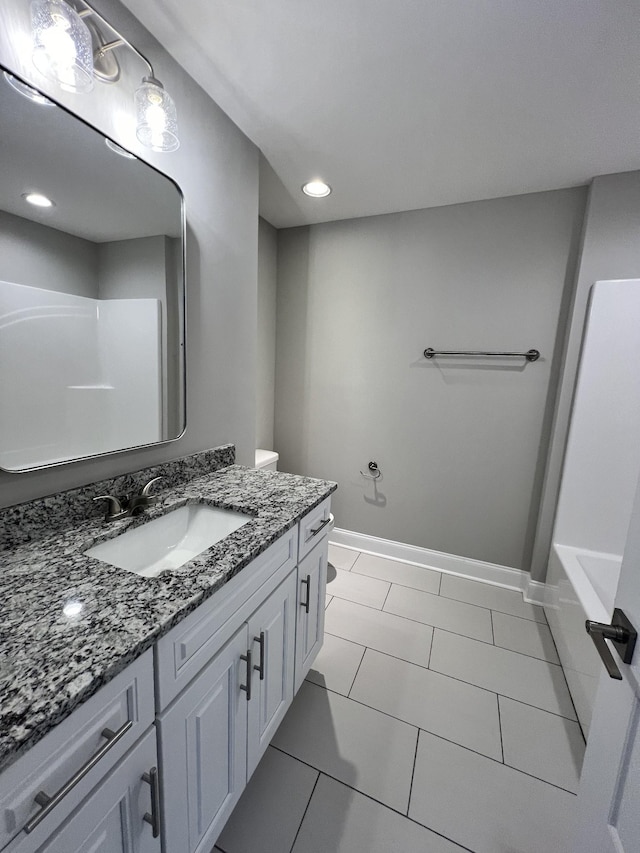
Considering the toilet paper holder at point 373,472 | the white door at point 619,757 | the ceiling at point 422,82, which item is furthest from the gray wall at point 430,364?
the white door at point 619,757

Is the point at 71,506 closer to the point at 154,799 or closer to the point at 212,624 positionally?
the point at 212,624

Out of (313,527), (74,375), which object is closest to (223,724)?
(313,527)

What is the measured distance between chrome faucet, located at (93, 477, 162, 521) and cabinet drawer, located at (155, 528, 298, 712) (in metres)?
0.42

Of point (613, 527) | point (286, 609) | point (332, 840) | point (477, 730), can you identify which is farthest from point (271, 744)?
point (613, 527)

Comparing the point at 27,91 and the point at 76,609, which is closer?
the point at 76,609

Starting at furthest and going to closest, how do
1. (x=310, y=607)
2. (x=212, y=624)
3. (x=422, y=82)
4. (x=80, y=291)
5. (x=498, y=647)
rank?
(x=498, y=647) → (x=310, y=607) → (x=422, y=82) → (x=80, y=291) → (x=212, y=624)

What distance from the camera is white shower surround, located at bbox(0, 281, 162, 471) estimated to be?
90 cm

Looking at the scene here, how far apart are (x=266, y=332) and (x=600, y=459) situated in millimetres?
2144

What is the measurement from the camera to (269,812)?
3.68 feet

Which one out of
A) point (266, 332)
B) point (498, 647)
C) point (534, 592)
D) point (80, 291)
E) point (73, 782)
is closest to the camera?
point (73, 782)

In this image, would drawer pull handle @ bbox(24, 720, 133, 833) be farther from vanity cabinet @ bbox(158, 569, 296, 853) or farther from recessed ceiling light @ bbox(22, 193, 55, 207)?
recessed ceiling light @ bbox(22, 193, 55, 207)

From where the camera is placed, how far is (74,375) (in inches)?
40.9

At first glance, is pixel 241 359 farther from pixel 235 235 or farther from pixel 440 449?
pixel 440 449

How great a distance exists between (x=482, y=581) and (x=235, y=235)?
8.13 ft
